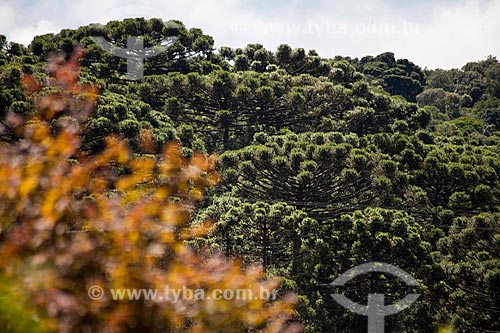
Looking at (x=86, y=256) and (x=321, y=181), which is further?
(x=321, y=181)

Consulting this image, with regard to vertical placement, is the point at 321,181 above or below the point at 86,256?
above

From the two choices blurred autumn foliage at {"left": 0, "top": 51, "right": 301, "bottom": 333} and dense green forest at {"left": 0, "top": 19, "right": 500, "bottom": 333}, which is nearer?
blurred autumn foliage at {"left": 0, "top": 51, "right": 301, "bottom": 333}

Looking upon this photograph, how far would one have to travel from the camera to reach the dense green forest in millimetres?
14797

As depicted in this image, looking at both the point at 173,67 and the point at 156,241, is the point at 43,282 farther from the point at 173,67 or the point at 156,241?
the point at 173,67

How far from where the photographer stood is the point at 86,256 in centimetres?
259

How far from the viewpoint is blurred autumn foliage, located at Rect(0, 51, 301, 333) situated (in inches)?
95.0

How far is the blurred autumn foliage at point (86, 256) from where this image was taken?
95.0 inches

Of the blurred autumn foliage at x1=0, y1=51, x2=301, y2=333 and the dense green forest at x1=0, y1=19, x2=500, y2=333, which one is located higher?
Result: the dense green forest at x1=0, y1=19, x2=500, y2=333

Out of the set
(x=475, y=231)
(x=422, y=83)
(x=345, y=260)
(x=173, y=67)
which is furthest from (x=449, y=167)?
(x=422, y=83)

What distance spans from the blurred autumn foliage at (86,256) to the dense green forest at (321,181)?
5.68 meters

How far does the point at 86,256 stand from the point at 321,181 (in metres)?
15.6

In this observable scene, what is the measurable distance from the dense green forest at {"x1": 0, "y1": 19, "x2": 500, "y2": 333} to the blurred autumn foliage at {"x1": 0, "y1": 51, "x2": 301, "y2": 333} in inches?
224

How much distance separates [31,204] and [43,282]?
38cm

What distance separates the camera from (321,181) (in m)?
17.9
